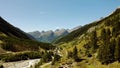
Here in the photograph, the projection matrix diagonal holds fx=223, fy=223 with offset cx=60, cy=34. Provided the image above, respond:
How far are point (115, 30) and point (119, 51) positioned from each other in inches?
2260

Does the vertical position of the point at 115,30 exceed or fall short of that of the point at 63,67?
it exceeds it

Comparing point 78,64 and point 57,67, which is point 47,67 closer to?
point 57,67

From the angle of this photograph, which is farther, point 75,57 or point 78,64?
point 75,57

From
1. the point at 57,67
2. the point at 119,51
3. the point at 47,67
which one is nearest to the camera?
the point at 119,51

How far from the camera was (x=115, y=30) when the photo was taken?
6476 inches

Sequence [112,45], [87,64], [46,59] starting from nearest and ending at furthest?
[112,45] < [87,64] < [46,59]

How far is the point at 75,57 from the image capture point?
465 feet

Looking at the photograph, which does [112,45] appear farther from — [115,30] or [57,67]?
[115,30]

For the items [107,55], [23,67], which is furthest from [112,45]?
[23,67]

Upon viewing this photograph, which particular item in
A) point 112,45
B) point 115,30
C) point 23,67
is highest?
point 115,30

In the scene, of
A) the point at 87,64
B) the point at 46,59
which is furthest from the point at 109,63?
the point at 46,59

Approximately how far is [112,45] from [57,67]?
1451 inches

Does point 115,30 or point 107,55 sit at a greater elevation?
point 115,30

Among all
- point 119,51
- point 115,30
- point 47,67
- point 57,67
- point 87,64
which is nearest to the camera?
point 119,51
